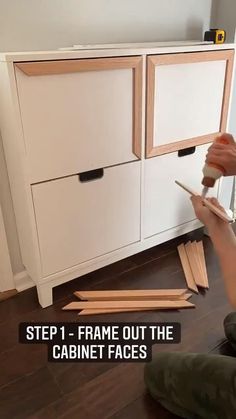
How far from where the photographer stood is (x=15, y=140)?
3.86ft

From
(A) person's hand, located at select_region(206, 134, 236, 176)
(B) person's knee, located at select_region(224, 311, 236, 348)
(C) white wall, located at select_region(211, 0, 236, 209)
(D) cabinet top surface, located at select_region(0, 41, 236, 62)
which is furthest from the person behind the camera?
(C) white wall, located at select_region(211, 0, 236, 209)

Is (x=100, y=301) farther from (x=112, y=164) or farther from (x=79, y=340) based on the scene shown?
(x=112, y=164)

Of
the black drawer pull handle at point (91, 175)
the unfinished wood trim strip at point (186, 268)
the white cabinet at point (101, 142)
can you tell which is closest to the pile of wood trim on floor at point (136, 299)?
the unfinished wood trim strip at point (186, 268)

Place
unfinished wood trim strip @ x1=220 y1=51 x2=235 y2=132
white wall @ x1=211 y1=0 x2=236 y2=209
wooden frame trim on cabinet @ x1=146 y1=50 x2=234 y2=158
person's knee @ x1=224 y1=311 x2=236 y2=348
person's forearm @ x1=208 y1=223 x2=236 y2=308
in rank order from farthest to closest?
white wall @ x1=211 y1=0 x2=236 y2=209, unfinished wood trim strip @ x1=220 y1=51 x2=235 y2=132, wooden frame trim on cabinet @ x1=146 y1=50 x2=234 y2=158, person's knee @ x1=224 y1=311 x2=236 y2=348, person's forearm @ x1=208 y1=223 x2=236 y2=308

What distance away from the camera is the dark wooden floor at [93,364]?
3.54 feet

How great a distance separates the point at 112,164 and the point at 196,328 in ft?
2.33

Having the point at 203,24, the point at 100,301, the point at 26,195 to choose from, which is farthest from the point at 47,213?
the point at 203,24

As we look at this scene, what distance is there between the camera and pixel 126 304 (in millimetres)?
1457

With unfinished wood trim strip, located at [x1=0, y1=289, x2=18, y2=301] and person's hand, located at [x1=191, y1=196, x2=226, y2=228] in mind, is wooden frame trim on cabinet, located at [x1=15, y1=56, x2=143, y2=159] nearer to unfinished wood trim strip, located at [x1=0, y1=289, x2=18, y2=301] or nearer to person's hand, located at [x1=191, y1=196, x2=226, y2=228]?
person's hand, located at [x1=191, y1=196, x2=226, y2=228]

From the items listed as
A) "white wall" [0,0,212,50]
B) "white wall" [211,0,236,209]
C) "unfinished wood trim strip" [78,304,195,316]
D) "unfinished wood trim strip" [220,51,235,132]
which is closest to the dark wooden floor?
"unfinished wood trim strip" [78,304,195,316]

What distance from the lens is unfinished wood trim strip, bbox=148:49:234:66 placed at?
1.33m

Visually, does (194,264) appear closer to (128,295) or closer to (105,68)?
(128,295)

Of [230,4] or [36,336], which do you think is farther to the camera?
[230,4]

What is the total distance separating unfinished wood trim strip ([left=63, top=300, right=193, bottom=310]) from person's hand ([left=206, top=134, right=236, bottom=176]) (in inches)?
29.0
